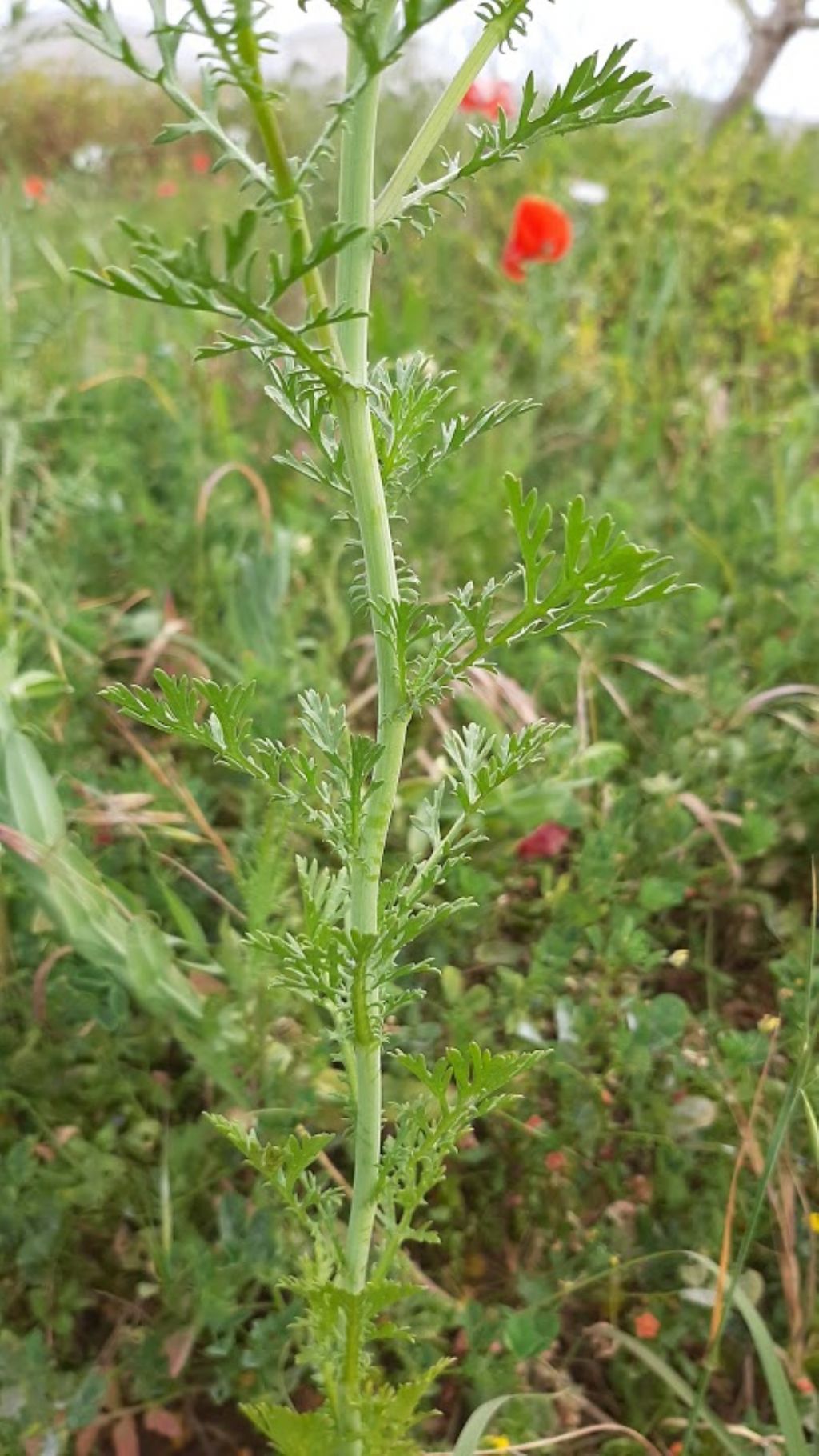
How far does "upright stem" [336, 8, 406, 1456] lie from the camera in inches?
18.8

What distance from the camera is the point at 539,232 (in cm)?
207

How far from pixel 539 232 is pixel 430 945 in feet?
4.74

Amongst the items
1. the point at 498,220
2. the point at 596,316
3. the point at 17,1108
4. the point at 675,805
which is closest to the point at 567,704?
the point at 675,805

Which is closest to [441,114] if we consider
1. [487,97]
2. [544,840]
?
[544,840]

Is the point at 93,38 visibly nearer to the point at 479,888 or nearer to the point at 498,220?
the point at 479,888

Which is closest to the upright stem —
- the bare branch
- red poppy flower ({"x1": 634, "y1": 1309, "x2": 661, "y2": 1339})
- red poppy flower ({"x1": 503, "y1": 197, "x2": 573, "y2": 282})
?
red poppy flower ({"x1": 634, "y1": 1309, "x2": 661, "y2": 1339})

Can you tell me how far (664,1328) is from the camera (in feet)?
3.14

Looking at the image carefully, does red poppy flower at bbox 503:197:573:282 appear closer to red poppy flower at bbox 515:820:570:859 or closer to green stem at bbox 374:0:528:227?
red poppy flower at bbox 515:820:570:859

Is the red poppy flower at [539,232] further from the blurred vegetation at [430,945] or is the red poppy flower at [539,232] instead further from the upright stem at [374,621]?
the upright stem at [374,621]

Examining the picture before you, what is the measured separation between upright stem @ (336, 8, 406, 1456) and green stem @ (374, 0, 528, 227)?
0.02 meters

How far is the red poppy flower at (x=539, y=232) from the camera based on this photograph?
2.06 metres

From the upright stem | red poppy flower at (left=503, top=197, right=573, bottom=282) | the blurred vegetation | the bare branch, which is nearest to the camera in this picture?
the upright stem

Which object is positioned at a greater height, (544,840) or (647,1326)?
(544,840)

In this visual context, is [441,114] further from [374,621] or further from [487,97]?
[487,97]
